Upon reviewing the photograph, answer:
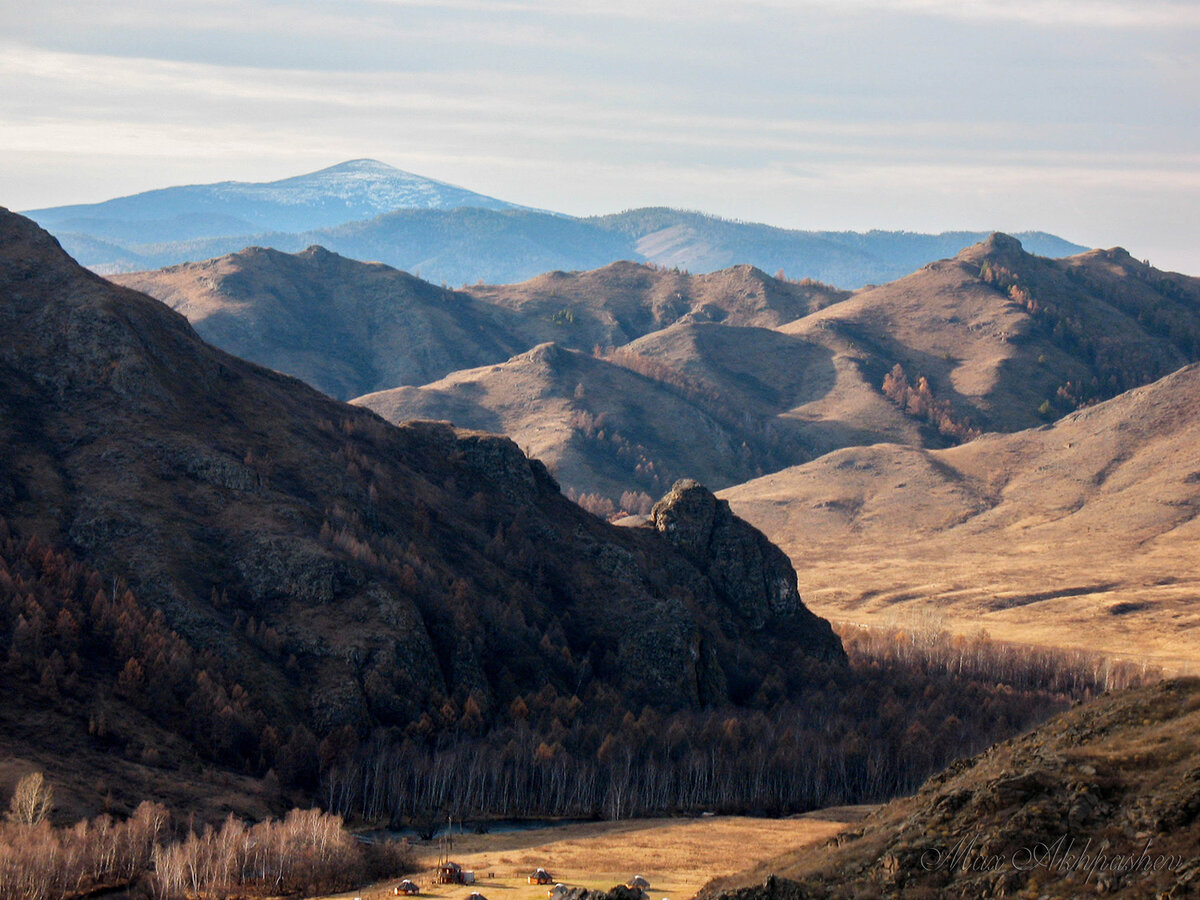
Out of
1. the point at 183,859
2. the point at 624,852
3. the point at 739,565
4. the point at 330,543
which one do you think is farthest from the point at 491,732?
the point at 739,565

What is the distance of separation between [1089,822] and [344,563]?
103 metres

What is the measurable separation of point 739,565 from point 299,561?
75878mm

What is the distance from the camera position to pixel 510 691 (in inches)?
5743

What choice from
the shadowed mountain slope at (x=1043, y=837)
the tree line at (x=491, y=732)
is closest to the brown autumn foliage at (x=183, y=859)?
the tree line at (x=491, y=732)

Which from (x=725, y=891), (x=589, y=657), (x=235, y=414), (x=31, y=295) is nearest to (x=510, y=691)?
(x=589, y=657)

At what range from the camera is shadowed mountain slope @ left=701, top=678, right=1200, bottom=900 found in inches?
1946

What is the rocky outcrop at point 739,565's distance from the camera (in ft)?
618

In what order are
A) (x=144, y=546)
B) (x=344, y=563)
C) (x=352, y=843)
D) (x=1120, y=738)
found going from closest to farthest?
1. (x=1120, y=738)
2. (x=352, y=843)
3. (x=144, y=546)
4. (x=344, y=563)

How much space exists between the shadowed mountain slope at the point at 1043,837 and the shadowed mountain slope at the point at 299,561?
73391mm

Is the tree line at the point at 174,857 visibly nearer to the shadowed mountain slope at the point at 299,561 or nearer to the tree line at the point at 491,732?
the shadowed mountain slope at the point at 299,561

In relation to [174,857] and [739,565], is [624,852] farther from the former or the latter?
[739,565]

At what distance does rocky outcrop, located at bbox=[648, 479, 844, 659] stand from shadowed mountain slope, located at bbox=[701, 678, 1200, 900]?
124039mm

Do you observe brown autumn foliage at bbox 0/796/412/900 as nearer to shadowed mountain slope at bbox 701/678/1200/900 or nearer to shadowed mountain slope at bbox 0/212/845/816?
shadowed mountain slope at bbox 0/212/845/816

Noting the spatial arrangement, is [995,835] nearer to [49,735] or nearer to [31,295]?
[49,735]
